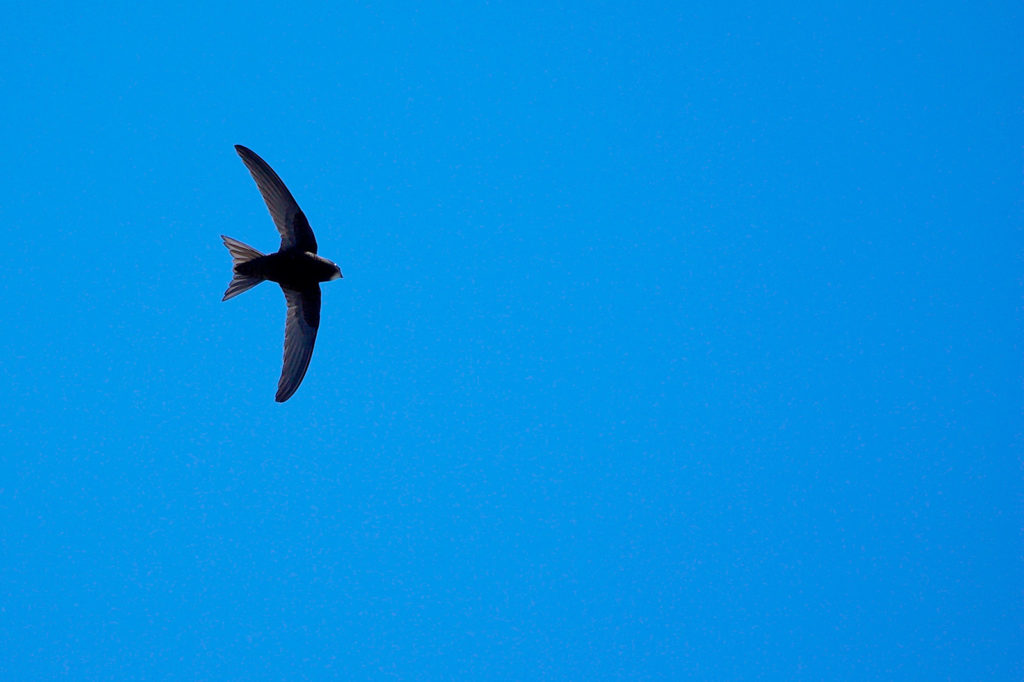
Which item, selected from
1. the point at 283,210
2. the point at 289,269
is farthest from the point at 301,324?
the point at 283,210

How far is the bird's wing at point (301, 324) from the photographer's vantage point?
8.31 meters

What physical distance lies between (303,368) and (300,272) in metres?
0.85

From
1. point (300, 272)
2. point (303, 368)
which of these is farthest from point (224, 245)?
point (303, 368)

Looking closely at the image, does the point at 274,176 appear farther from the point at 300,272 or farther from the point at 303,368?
the point at 303,368

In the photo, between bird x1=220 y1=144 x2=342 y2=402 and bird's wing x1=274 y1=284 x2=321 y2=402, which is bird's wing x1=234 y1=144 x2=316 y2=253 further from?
bird's wing x1=274 y1=284 x2=321 y2=402

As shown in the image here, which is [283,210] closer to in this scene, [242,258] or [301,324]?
[242,258]

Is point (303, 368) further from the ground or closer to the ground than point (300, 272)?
closer to the ground

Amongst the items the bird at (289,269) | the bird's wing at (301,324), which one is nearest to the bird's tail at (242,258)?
the bird at (289,269)

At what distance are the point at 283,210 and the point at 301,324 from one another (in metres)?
1.05

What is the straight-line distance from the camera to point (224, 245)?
790 cm

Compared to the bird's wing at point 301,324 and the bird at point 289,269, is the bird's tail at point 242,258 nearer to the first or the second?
the bird at point 289,269

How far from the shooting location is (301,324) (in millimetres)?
8383

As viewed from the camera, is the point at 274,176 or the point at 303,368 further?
the point at 303,368

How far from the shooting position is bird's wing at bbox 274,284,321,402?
831 centimetres
